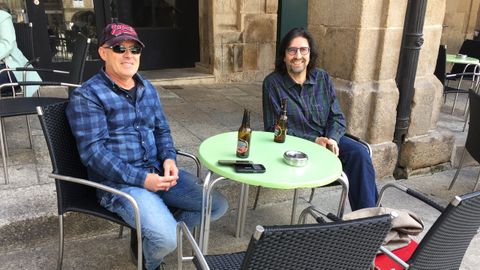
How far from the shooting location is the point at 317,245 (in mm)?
1189

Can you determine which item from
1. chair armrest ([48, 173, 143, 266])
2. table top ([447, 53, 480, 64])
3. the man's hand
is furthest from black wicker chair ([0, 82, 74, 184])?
table top ([447, 53, 480, 64])

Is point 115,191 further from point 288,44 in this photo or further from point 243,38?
point 243,38

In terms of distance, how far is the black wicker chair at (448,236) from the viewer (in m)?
1.42

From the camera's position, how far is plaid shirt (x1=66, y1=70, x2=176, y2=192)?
6.64 ft

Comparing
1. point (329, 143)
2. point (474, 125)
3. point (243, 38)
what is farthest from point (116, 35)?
point (243, 38)

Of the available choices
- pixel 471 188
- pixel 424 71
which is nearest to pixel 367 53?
pixel 424 71

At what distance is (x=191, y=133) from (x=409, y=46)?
2092mm

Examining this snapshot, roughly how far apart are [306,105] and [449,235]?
4.65 feet

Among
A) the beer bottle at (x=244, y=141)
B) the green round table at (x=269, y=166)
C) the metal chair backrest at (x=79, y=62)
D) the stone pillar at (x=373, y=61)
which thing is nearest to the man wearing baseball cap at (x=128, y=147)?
the green round table at (x=269, y=166)

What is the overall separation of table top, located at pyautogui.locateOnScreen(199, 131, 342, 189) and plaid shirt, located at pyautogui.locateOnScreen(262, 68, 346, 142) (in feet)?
0.84

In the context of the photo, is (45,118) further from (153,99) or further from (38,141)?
(38,141)

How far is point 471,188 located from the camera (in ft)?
12.5

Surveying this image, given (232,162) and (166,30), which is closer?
(232,162)

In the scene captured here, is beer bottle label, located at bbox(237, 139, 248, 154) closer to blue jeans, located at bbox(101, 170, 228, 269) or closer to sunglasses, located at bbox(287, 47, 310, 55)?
blue jeans, located at bbox(101, 170, 228, 269)
